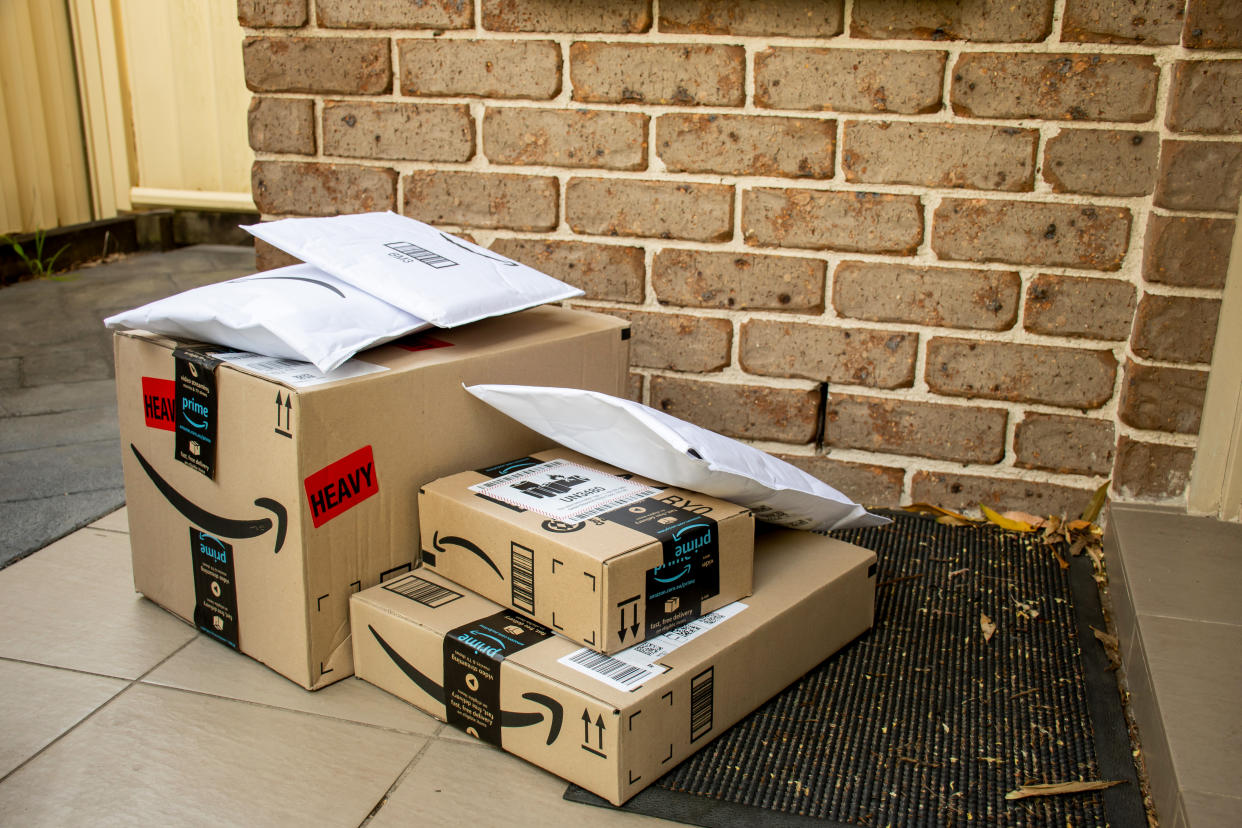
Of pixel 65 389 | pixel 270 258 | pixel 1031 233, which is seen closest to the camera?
pixel 1031 233

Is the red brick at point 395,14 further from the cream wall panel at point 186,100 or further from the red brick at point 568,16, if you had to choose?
the cream wall panel at point 186,100

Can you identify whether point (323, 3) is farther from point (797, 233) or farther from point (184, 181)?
point (184, 181)

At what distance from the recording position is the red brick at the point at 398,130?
69.9 inches

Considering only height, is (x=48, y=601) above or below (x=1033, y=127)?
below

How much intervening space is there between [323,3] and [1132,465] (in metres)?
1.55

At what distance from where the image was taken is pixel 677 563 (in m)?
1.13

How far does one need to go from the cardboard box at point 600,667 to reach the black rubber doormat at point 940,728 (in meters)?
0.04

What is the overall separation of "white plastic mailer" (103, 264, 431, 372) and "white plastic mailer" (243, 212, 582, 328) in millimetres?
24

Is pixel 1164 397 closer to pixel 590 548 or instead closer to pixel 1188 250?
pixel 1188 250

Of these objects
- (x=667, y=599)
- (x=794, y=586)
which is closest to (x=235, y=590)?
(x=667, y=599)

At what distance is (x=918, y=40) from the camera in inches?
61.3

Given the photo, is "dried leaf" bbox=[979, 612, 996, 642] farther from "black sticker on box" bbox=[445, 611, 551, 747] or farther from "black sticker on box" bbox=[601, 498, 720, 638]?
"black sticker on box" bbox=[445, 611, 551, 747]

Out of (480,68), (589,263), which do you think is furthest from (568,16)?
(589,263)

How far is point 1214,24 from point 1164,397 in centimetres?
53
